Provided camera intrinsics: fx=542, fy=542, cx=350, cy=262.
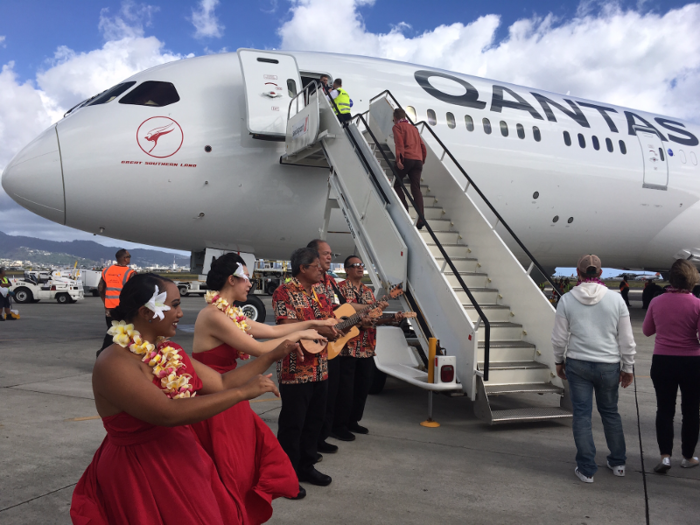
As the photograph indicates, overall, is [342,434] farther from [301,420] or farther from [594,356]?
[594,356]

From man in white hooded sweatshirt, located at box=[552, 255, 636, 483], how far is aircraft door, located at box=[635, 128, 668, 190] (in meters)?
8.76

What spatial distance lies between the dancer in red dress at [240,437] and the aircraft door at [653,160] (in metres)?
10.9

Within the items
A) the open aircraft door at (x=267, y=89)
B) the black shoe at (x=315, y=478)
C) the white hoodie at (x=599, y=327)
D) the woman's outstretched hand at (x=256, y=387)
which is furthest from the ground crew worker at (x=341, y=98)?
the woman's outstretched hand at (x=256, y=387)

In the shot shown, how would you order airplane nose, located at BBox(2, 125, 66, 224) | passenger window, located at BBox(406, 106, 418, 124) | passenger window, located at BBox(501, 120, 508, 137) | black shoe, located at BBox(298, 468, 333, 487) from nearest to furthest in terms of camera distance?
1. black shoe, located at BBox(298, 468, 333, 487)
2. airplane nose, located at BBox(2, 125, 66, 224)
3. passenger window, located at BBox(406, 106, 418, 124)
4. passenger window, located at BBox(501, 120, 508, 137)

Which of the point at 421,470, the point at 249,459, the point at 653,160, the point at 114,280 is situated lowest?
the point at 421,470

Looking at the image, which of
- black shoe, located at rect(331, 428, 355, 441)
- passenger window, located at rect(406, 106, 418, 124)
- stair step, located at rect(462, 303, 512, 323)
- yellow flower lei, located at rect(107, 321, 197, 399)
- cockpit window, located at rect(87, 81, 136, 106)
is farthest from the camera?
passenger window, located at rect(406, 106, 418, 124)

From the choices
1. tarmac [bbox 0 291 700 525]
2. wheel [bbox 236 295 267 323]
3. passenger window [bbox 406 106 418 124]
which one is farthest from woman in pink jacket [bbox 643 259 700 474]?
wheel [bbox 236 295 267 323]

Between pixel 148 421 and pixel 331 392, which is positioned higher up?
pixel 148 421

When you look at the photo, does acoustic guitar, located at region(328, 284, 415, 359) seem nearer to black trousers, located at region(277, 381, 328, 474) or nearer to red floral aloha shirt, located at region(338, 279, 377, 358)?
red floral aloha shirt, located at region(338, 279, 377, 358)

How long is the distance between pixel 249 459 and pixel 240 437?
112 millimetres

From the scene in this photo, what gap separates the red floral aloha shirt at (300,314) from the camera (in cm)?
361

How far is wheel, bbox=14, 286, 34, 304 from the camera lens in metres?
22.5

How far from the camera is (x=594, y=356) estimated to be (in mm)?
3922

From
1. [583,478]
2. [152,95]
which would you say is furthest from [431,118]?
[583,478]
